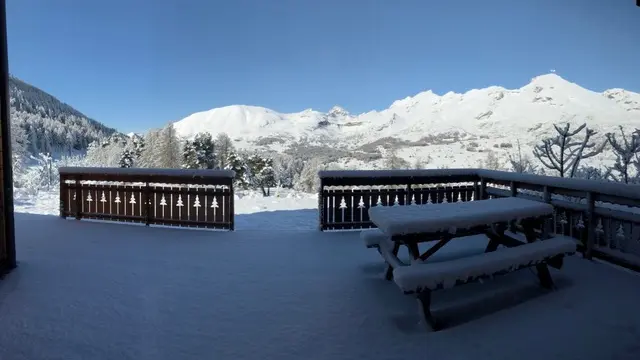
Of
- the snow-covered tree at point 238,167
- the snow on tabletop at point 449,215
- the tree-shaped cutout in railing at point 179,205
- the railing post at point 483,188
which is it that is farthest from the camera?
the snow-covered tree at point 238,167

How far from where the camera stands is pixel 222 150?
168ft

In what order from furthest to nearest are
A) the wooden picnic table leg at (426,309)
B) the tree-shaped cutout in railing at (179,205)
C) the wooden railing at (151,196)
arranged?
the tree-shaped cutout in railing at (179,205), the wooden railing at (151,196), the wooden picnic table leg at (426,309)

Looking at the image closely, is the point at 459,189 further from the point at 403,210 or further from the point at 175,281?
the point at 175,281

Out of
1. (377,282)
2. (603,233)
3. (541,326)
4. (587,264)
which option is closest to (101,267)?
(377,282)

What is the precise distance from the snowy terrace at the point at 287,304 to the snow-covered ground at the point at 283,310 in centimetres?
1

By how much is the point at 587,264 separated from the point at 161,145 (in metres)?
42.2

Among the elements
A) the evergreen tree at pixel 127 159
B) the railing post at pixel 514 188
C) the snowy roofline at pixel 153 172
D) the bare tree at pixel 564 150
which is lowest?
the railing post at pixel 514 188

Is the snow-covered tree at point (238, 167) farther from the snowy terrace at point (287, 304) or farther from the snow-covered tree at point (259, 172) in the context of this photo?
the snowy terrace at point (287, 304)

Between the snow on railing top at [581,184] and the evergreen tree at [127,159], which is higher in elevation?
the evergreen tree at [127,159]

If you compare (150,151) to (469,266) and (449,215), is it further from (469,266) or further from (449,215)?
(469,266)

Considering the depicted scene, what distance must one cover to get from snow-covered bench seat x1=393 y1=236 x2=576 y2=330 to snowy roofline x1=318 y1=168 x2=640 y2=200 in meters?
1.30

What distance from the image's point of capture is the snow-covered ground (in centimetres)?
235

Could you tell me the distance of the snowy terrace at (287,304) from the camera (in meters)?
2.37

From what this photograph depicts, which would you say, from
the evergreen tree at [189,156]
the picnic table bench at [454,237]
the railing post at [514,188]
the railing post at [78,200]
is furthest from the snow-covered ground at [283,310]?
the evergreen tree at [189,156]
